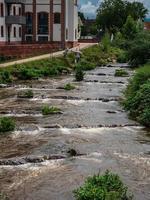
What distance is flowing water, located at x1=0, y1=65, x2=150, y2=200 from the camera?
51.2ft

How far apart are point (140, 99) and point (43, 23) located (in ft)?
157

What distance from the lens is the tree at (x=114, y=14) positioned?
118 m

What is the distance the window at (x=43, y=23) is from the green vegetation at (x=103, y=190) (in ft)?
196

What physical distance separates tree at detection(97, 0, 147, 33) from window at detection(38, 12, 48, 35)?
45720 mm

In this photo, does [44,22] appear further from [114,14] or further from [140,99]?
[114,14]

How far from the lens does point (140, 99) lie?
88.3 ft

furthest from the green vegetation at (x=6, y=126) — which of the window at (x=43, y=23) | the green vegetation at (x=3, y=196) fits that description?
the window at (x=43, y=23)

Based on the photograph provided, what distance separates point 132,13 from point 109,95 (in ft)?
287

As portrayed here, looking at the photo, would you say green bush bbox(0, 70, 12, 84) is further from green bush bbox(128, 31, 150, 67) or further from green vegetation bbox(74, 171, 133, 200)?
green vegetation bbox(74, 171, 133, 200)

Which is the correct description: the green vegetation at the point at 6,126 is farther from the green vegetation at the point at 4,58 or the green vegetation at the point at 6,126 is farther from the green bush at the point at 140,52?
the green bush at the point at 140,52

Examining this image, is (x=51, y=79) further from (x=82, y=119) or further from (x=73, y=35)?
(x=73, y=35)

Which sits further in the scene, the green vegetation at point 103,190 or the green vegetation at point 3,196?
the green vegetation at point 3,196

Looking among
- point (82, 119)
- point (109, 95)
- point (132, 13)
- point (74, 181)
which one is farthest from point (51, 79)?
point (132, 13)

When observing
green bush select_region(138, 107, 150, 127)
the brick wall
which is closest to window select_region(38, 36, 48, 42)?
the brick wall
